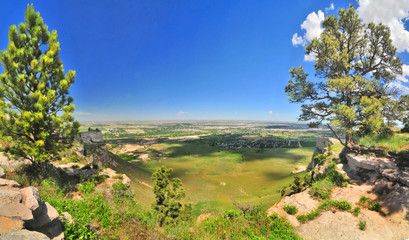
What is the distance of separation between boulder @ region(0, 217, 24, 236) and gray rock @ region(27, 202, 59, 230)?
2.03 feet

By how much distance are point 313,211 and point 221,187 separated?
20.6 meters

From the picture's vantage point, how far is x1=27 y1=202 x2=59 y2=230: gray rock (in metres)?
4.56

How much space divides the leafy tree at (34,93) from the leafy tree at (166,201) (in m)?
6.93

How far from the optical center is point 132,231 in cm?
666

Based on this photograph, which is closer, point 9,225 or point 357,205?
point 9,225

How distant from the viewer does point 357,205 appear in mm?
9414

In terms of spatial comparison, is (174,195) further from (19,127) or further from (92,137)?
(92,137)

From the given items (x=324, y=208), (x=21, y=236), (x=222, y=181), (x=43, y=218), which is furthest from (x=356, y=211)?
(x=222, y=181)

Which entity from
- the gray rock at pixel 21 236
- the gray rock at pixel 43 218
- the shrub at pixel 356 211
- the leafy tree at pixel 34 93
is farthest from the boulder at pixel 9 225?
the shrub at pixel 356 211

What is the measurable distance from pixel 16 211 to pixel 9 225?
18.5 inches

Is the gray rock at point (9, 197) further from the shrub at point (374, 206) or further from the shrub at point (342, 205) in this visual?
the shrub at point (374, 206)

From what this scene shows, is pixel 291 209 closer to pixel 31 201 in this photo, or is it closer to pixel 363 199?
pixel 363 199

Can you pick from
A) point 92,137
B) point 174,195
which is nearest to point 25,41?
point 174,195

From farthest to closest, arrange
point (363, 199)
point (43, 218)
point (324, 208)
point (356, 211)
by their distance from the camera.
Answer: point (324, 208) < point (363, 199) < point (356, 211) < point (43, 218)
